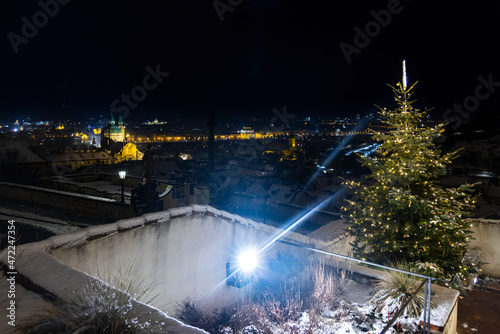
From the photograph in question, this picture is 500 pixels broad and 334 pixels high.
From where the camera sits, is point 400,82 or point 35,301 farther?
point 400,82

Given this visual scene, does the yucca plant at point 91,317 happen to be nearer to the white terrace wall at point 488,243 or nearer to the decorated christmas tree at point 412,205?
the decorated christmas tree at point 412,205

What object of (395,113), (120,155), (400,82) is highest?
(400,82)

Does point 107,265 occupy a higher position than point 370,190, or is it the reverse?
point 370,190

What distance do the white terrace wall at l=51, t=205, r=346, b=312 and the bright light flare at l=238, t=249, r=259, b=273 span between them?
0.56 ft

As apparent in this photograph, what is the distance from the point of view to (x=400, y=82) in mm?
7781

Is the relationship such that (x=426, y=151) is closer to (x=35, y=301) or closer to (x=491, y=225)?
(x=491, y=225)

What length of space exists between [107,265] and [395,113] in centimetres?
671

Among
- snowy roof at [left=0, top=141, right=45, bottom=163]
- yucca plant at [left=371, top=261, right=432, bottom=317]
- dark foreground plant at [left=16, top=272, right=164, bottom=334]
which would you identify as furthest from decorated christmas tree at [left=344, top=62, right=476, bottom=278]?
snowy roof at [left=0, top=141, right=45, bottom=163]

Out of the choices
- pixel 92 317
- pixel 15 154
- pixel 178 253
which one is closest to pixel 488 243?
pixel 178 253

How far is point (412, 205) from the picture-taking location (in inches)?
270

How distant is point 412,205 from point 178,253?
4.92 m

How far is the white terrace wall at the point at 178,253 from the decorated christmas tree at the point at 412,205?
2184mm

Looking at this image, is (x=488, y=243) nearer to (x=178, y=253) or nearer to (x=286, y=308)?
(x=286, y=308)

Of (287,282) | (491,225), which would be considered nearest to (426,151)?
(491,225)
